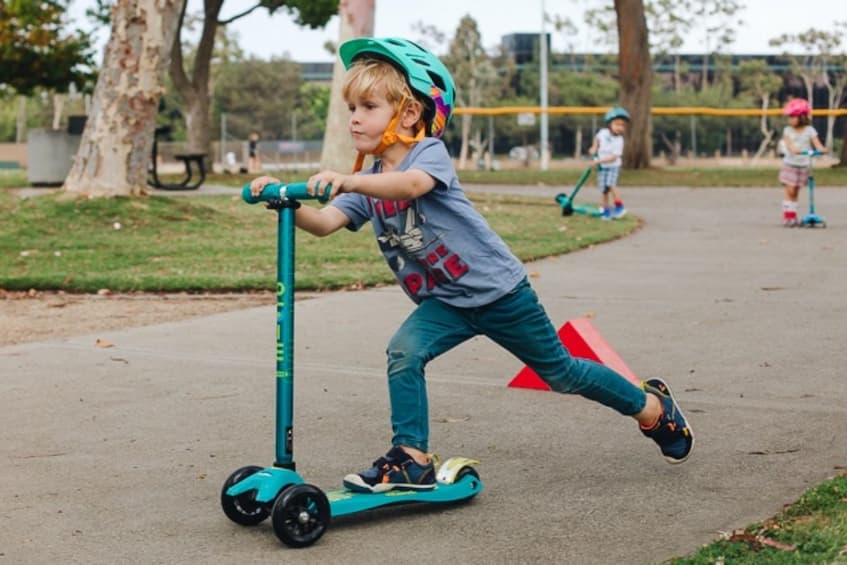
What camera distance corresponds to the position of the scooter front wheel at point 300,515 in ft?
12.7

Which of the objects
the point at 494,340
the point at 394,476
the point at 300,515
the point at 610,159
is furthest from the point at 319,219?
the point at 610,159

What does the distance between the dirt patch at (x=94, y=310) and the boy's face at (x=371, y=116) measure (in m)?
4.21

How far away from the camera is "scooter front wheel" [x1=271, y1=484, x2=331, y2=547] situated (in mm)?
3871

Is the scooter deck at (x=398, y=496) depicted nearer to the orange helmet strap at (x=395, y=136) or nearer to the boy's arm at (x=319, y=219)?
the boy's arm at (x=319, y=219)

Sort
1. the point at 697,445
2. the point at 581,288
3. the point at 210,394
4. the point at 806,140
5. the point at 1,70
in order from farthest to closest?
the point at 1,70, the point at 806,140, the point at 581,288, the point at 210,394, the point at 697,445

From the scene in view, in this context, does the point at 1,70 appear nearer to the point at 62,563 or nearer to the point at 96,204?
the point at 96,204

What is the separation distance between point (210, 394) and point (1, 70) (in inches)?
921

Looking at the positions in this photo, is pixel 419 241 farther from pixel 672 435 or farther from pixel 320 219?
pixel 672 435

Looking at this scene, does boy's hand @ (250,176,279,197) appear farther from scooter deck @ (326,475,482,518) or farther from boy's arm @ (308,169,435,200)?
scooter deck @ (326,475,482,518)

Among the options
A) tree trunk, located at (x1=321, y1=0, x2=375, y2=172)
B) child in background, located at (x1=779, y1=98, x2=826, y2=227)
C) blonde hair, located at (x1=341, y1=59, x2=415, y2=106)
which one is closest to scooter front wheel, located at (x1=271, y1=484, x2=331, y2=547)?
blonde hair, located at (x1=341, y1=59, x2=415, y2=106)

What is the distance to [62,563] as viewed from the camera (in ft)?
12.5

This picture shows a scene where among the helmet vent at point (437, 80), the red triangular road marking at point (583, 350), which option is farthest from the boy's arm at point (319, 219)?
the red triangular road marking at point (583, 350)

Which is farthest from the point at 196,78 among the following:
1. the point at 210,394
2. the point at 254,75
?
the point at 254,75

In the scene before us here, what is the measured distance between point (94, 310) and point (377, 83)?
17.8ft
